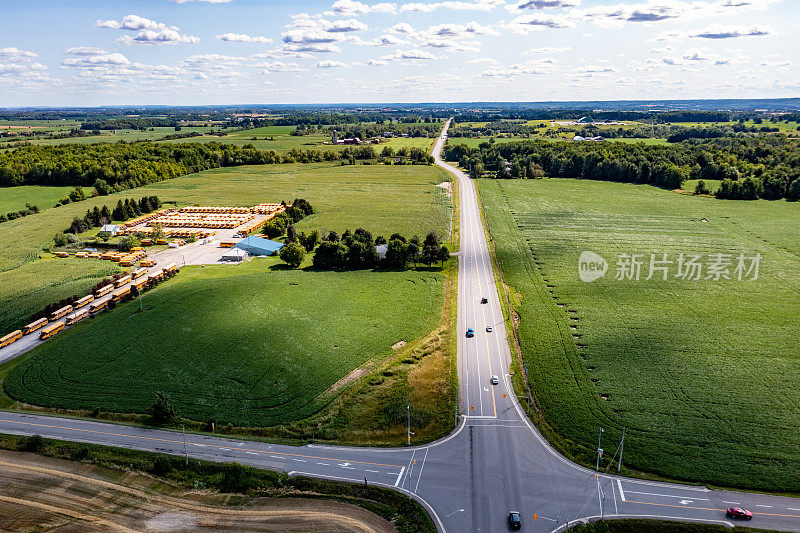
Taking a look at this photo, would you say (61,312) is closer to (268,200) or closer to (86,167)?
(268,200)

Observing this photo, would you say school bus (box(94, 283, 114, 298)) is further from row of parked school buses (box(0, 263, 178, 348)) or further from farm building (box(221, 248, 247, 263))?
farm building (box(221, 248, 247, 263))

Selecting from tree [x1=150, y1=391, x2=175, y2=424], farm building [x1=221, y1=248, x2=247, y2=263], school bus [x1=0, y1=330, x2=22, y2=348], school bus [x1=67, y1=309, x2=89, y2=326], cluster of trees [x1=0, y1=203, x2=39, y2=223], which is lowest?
tree [x1=150, y1=391, x2=175, y2=424]

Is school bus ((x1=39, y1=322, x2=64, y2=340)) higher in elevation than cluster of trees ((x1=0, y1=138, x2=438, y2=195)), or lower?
lower

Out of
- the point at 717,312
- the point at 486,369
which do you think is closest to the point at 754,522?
the point at 486,369

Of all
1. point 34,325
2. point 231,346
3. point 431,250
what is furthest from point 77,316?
point 431,250

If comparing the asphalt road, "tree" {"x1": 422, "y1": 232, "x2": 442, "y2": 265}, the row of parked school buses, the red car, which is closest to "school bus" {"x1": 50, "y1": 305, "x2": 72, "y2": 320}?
the row of parked school buses

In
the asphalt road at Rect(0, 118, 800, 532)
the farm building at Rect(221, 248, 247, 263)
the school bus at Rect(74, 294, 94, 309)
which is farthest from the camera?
the farm building at Rect(221, 248, 247, 263)

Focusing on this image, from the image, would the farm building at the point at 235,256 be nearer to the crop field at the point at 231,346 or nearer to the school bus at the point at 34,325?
the crop field at the point at 231,346

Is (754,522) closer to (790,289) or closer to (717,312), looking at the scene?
(717,312)
